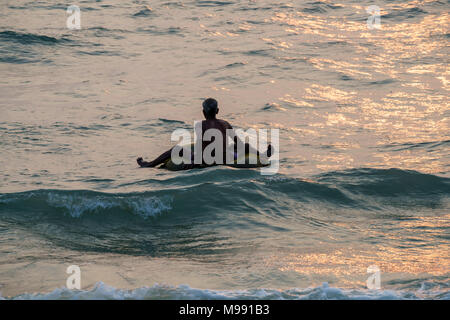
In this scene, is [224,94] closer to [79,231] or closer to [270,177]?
[270,177]

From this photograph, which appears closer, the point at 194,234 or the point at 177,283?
the point at 177,283

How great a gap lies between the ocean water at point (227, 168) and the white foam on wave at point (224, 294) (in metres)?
0.02

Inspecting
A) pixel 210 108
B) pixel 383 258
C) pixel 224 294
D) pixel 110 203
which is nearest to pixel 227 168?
pixel 210 108

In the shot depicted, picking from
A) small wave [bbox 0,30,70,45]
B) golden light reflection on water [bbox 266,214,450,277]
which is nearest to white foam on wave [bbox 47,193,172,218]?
golden light reflection on water [bbox 266,214,450,277]

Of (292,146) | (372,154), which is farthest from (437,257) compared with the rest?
(292,146)

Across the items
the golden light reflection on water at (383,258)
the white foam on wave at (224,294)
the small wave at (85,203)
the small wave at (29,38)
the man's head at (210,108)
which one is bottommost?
the golden light reflection on water at (383,258)

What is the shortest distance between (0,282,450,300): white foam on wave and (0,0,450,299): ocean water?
0.02m

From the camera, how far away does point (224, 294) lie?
212 inches

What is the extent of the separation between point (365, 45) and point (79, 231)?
13671 millimetres

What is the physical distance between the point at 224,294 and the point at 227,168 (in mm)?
4163

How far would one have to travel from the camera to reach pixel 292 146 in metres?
11.8

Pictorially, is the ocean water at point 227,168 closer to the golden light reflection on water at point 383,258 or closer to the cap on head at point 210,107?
the golden light reflection on water at point 383,258

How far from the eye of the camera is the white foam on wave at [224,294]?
207 inches

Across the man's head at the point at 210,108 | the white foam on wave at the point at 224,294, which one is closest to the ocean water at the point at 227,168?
the white foam on wave at the point at 224,294
